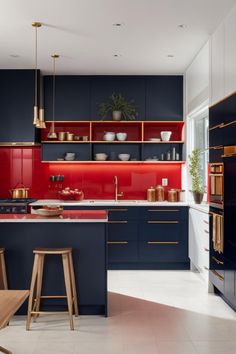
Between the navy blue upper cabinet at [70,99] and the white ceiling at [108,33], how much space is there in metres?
0.31

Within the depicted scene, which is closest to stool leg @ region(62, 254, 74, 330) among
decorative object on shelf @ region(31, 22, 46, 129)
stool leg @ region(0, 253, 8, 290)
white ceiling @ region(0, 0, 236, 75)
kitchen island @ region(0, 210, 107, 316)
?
kitchen island @ region(0, 210, 107, 316)

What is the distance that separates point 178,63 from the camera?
6410 millimetres

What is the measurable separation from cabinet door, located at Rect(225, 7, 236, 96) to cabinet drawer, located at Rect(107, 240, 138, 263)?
9.34 ft

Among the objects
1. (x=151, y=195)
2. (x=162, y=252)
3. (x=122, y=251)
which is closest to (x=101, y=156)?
(x=151, y=195)

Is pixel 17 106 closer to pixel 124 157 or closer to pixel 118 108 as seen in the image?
pixel 118 108

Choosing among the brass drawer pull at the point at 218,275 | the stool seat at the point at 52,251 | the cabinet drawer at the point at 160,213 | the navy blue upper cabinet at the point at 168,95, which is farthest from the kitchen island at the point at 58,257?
the navy blue upper cabinet at the point at 168,95

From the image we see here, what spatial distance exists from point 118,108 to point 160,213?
68.6 inches

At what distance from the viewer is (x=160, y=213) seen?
6570mm

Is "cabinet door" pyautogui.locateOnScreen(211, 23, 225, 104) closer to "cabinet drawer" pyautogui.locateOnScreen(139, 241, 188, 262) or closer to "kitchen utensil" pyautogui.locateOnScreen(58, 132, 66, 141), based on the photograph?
"cabinet drawer" pyautogui.locateOnScreen(139, 241, 188, 262)

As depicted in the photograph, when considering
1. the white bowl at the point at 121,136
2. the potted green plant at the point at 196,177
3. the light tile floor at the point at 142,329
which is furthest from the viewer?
the white bowl at the point at 121,136

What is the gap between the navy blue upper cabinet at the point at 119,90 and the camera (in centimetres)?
711

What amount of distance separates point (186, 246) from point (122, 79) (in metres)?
2.73

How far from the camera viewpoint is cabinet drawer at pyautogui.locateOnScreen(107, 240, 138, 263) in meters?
6.55

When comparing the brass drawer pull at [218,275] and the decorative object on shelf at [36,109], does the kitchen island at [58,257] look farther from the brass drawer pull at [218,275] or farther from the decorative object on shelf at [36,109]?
the brass drawer pull at [218,275]
